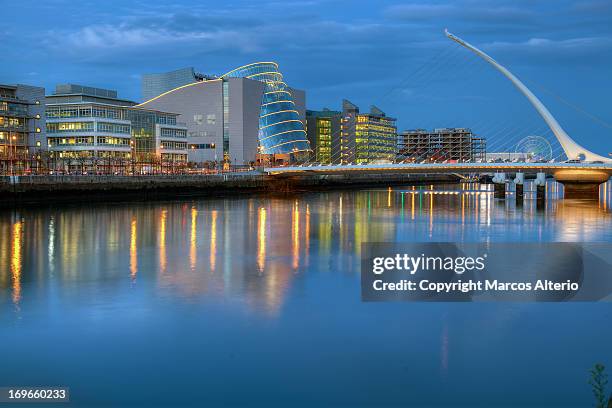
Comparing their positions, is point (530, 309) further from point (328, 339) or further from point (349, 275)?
point (349, 275)

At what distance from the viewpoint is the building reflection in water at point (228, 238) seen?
12.8 meters

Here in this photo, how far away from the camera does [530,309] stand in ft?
33.2

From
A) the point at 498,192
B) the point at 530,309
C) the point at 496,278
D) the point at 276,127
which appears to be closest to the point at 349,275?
the point at 496,278

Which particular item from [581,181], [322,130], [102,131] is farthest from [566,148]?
[322,130]

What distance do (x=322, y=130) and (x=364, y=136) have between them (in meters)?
13.6

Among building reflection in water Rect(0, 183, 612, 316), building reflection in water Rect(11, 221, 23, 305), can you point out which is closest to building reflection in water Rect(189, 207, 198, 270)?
building reflection in water Rect(0, 183, 612, 316)

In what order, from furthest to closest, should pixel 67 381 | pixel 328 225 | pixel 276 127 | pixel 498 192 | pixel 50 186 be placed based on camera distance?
pixel 276 127, pixel 498 192, pixel 50 186, pixel 328 225, pixel 67 381

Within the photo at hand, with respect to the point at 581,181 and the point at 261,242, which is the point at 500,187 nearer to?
the point at 581,181

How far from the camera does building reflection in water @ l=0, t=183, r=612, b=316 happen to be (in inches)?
503

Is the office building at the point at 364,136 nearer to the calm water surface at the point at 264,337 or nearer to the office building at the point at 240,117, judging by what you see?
the office building at the point at 240,117

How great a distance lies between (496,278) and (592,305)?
2708mm

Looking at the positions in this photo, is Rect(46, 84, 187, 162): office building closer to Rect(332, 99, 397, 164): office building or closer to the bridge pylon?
the bridge pylon

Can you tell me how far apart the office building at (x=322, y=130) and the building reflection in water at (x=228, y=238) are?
77.2m

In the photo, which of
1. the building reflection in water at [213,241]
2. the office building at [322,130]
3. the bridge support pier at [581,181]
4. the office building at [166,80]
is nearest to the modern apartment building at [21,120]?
the building reflection in water at [213,241]
